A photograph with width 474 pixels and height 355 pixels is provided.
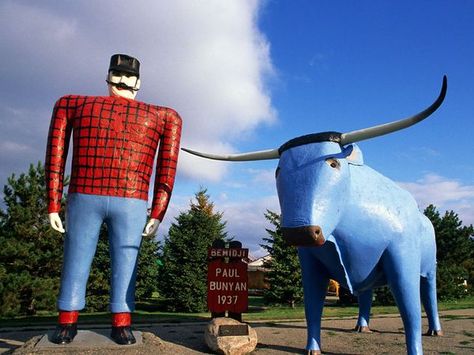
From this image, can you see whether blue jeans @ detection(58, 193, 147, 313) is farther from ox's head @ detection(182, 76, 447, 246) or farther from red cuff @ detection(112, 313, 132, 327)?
ox's head @ detection(182, 76, 447, 246)

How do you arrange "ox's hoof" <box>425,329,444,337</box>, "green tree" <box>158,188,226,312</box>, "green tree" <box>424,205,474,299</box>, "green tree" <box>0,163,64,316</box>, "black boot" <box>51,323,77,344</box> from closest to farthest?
"black boot" <box>51,323,77,344</box>, "ox's hoof" <box>425,329,444,337</box>, "green tree" <box>0,163,64,316</box>, "green tree" <box>158,188,226,312</box>, "green tree" <box>424,205,474,299</box>

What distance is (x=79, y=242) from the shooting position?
20.0 feet

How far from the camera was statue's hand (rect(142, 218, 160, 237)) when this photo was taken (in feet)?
21.0

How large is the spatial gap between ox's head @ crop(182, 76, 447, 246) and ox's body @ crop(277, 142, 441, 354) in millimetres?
11

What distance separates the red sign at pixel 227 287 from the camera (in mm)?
7836

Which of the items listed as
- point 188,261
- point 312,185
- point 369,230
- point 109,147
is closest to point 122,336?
point 109,147

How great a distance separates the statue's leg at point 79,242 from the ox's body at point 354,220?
2.63 metres

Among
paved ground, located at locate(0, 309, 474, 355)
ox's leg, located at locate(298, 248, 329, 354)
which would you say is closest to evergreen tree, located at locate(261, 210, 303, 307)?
paved ground, located at locate(0, 309, 474, 355)

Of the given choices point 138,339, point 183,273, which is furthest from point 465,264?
point 138,339

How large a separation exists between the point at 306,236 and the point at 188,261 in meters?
13.4

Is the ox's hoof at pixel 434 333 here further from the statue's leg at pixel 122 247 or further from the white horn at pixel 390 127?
the statue's leg at pixel 122 247

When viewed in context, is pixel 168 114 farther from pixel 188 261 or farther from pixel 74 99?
pixel 188 261

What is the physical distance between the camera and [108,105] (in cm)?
627

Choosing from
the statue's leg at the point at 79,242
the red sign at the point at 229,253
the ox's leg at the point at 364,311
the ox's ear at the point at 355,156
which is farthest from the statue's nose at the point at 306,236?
the ox's leg at the point at 364,311
